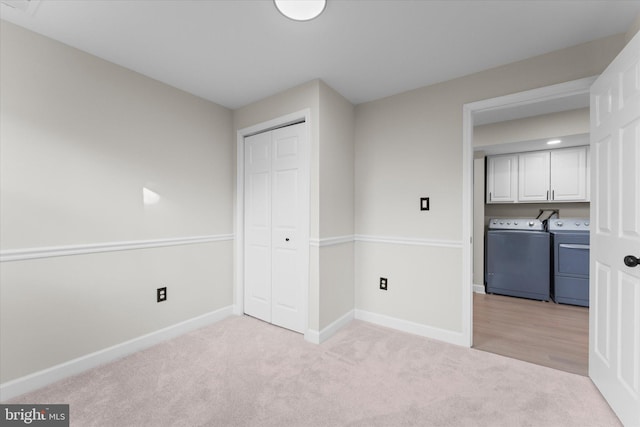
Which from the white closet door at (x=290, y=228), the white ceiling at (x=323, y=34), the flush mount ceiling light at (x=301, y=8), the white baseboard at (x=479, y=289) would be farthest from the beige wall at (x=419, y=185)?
the white baseboard at (x=479, y=289)

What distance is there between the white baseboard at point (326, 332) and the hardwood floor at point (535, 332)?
1172 millimetres

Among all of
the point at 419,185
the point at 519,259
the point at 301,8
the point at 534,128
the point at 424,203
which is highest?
the point at 301,8

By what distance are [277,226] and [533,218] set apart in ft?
12.5

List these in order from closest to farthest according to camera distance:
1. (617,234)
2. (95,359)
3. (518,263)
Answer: (617,234)
(95,359)
(518,263)

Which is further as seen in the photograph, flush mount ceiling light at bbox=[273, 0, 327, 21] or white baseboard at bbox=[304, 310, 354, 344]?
white baseboard at bbox=[304, 310, 354, 344]

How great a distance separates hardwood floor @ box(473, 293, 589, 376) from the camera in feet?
6.96

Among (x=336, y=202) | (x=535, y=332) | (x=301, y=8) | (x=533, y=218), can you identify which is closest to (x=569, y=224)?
(x=533, y=218)

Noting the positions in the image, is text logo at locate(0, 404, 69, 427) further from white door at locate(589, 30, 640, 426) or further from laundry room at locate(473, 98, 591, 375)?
laundry room at locate(473, 98, 591, 375)

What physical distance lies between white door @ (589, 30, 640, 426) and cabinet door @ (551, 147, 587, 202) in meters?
2.23

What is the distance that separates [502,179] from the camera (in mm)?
3969

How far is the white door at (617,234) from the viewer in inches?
53.5

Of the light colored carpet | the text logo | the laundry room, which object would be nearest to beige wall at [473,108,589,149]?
the laundry room

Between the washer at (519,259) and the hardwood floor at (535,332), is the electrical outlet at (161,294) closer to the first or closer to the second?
the hardwood floor at (535,332)

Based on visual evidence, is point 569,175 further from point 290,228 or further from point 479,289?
point 290,228
